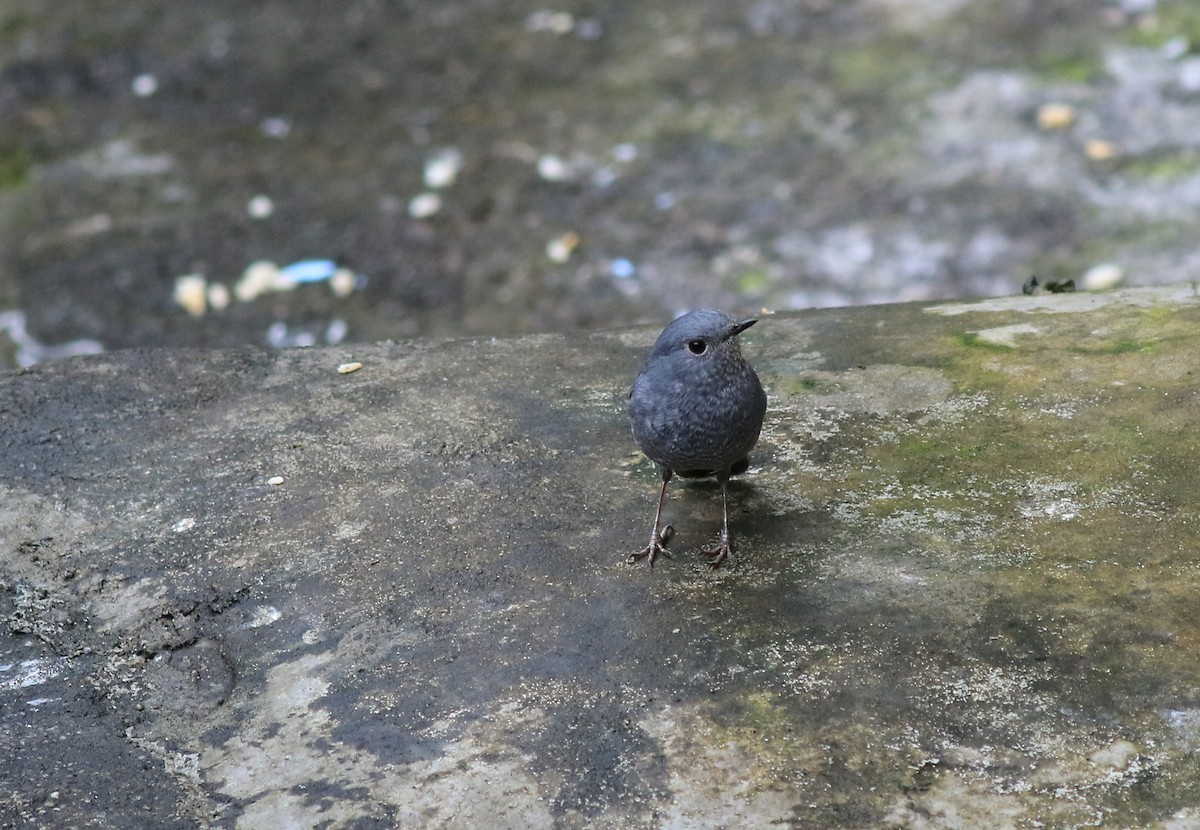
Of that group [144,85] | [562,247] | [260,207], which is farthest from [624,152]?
[144,85]

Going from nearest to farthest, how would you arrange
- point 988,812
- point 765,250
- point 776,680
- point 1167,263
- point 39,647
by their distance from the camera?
point 988,812
point 776,680
point 39,647
point 1167,263
point 765,250

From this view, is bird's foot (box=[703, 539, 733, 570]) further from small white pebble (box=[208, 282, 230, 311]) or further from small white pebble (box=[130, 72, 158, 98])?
small white pebble (box=[130, 72, 158, 98])

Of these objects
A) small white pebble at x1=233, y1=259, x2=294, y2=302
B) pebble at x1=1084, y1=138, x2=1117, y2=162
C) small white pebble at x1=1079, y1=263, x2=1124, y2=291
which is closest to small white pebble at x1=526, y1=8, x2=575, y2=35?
small white pebble at x1=233, y1=259, x2=294, y2=302

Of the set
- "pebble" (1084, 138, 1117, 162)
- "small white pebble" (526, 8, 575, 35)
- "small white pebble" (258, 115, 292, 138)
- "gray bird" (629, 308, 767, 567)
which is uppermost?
"small white pebble" (526, 8, 575, 35)

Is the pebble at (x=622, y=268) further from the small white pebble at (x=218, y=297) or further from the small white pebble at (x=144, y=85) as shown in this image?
the small white pebble at (x=144, y=85)

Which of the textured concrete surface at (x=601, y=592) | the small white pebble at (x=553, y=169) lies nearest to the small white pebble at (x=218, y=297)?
the small white pebble at (x=553, y=169)

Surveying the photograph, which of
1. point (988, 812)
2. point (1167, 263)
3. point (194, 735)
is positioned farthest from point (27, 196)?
point (988, 812)

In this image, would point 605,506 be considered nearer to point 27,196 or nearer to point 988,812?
point 988,812
